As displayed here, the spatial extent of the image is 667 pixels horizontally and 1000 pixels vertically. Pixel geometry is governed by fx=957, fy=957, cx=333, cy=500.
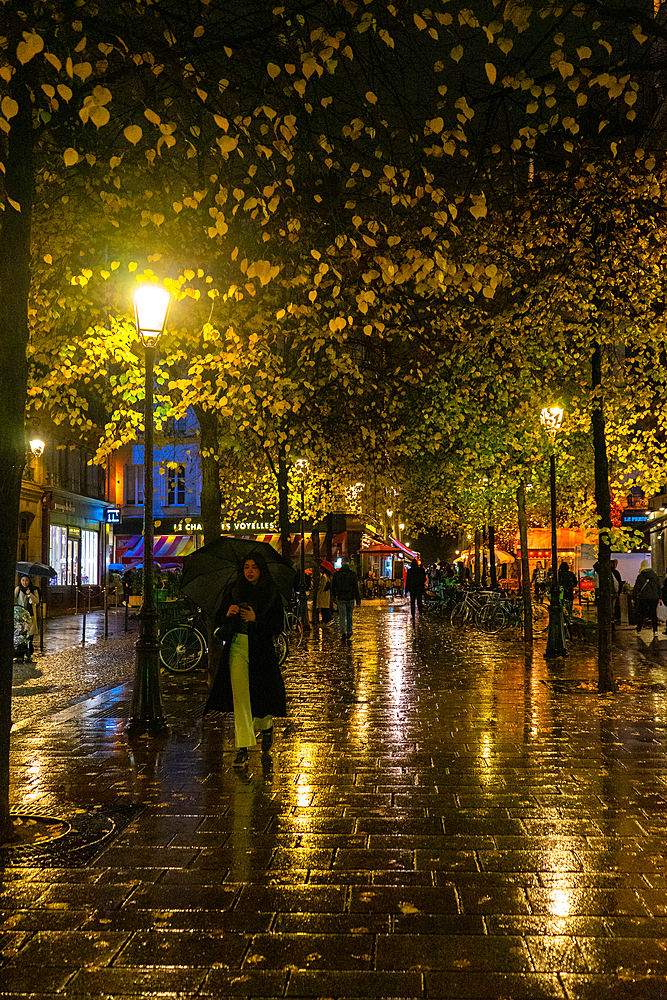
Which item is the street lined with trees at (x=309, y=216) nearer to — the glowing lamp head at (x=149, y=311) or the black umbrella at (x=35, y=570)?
the glowing lamp head at (x=149, y=311)

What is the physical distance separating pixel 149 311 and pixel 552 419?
9499 millimetres

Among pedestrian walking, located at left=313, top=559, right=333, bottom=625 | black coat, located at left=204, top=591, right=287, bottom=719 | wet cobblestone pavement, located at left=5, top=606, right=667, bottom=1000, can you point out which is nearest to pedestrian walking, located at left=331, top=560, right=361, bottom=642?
pedestrian walking, located at left=313, top=559, right=333, bottom=625

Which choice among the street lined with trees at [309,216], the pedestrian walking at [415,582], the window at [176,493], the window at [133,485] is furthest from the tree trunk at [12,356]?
the window at [133,485]

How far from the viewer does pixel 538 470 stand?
982 inches

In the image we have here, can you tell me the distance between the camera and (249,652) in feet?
29.6

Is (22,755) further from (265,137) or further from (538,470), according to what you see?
(538,470)

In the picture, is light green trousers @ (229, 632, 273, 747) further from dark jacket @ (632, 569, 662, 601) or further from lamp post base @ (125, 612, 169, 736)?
dark jacket @ (632, 569, 662, 601)

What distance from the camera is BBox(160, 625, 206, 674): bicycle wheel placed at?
16888mm

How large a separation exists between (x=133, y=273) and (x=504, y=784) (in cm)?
996

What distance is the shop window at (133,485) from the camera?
209 feet

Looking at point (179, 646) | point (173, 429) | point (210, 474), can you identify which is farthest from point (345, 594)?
point (173, 429)

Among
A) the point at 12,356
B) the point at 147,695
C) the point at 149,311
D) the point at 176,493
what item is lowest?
the point at 147,695

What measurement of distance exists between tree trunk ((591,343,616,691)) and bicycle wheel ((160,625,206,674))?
6.97 m

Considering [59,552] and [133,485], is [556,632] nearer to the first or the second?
[59,552]
